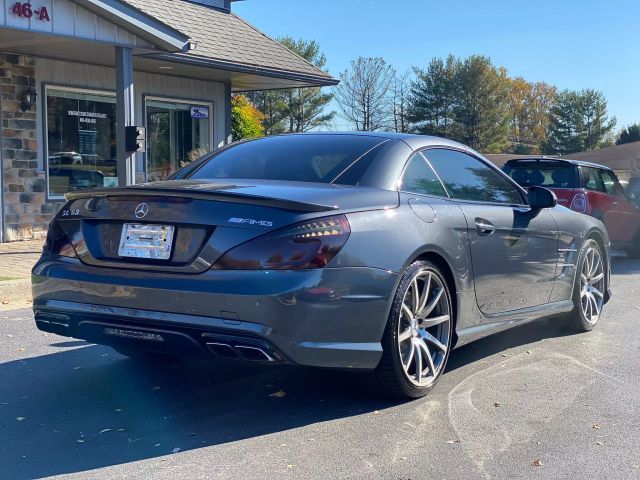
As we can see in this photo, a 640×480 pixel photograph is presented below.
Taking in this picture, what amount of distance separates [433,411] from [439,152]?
1.73 meters

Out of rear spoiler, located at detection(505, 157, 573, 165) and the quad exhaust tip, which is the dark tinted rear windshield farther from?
rear spoiler, located at detection(505, 157, 573, 165)

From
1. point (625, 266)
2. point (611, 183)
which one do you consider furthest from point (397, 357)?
point (611, 183)

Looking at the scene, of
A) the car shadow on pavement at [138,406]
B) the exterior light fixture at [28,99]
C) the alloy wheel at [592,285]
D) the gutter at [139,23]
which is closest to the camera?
the car shadow on pavement at [138,406]

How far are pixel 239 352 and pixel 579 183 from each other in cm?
845

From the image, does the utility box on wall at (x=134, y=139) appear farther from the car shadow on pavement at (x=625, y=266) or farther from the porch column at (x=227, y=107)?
the car shadow on pavement at (x=625, y=266)

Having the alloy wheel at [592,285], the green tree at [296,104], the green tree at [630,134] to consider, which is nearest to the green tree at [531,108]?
the green tree at [630,134]

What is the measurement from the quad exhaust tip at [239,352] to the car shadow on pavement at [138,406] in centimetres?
42

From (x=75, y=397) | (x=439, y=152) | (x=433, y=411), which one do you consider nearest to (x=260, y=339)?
(x=433, y=411)

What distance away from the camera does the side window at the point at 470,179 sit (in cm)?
524

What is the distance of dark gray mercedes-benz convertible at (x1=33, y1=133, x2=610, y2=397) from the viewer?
3936 millimetres

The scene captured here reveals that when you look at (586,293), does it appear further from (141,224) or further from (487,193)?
(141,224)

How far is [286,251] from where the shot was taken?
3.92 metres

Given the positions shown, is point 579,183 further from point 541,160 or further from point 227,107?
point 227,107

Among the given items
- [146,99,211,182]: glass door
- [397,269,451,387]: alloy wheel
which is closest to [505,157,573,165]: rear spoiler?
[146,99,211,182]: glass door
